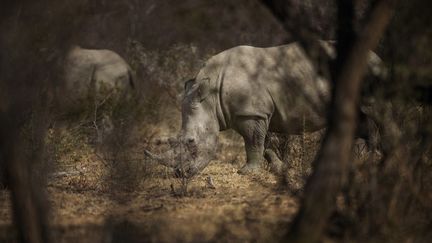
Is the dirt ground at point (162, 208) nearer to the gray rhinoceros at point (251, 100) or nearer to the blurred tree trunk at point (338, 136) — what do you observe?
the gray rhinoceros at point (251, 100)

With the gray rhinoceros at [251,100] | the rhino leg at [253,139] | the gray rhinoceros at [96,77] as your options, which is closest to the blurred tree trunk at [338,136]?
the gray rhinoceros at [251,100]

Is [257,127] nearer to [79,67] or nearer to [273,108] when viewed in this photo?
[273,108]

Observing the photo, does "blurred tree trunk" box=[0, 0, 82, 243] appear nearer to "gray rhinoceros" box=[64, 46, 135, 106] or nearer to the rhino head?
the rhino head

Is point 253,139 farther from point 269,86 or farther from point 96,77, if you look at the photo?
point 96,77

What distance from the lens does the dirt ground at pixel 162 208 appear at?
5.31 m

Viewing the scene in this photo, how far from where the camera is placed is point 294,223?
405cm

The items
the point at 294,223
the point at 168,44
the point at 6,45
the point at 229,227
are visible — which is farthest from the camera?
the point at 168,44

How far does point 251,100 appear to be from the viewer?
8.47 metres

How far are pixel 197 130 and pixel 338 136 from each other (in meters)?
4.56

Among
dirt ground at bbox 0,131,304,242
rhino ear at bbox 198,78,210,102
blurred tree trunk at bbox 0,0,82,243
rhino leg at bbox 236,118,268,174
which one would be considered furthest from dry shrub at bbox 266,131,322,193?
blurred tree trunk at bbox 0,0,82,243

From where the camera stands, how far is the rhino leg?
335 inches

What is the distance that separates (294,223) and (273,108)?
15.1ft

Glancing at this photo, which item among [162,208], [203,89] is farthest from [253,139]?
[162,208]

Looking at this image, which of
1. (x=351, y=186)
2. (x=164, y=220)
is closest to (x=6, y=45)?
(x=164, y=220)
